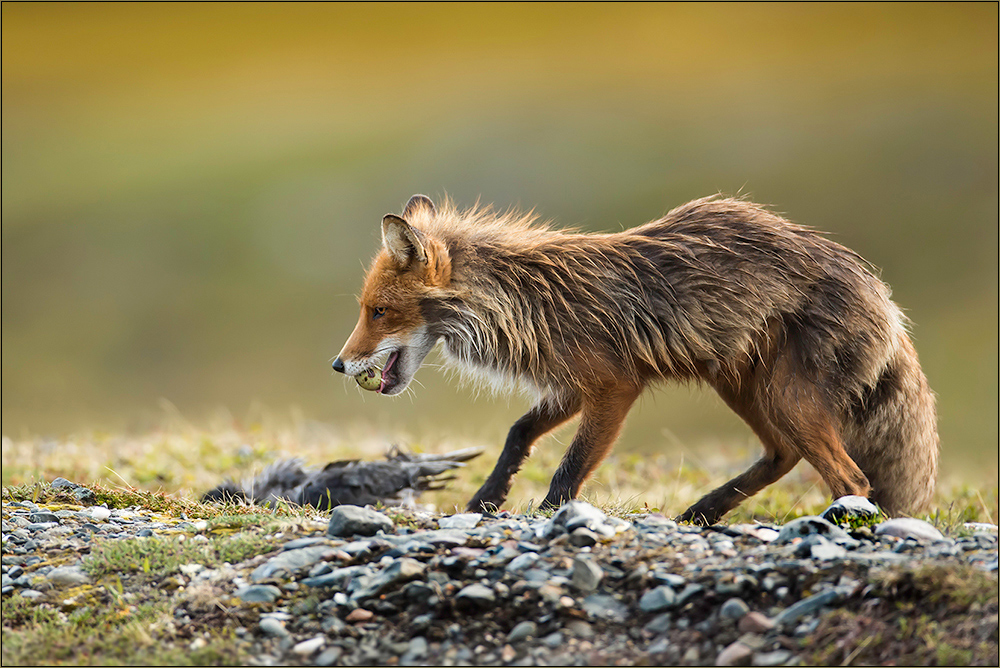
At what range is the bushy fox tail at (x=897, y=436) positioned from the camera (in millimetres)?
6160

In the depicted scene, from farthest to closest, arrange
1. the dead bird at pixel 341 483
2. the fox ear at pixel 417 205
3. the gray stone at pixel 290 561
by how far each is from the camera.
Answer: the fox ear at pixel 417 205 < the dead bird at pixel 341 483 < the gray stone at pixel 290 561

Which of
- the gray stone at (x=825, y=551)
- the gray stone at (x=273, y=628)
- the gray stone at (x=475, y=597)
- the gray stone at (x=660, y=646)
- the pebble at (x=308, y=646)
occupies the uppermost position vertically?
the gray stone at (x=825, y=551)

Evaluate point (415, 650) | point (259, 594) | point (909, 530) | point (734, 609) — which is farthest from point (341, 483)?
point (909, 530)

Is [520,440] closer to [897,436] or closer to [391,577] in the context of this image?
[897,436]

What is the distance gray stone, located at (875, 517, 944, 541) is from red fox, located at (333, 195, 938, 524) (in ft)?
5.49

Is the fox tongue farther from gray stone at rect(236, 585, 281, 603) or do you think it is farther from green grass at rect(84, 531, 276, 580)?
gray stone at rect(236, 585, 281, 603)

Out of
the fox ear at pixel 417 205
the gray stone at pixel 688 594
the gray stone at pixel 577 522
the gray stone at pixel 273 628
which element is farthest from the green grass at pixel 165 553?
the fox ear at pixel 417 205

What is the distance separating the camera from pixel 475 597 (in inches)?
140

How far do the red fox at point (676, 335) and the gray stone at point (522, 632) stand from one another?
2.39m

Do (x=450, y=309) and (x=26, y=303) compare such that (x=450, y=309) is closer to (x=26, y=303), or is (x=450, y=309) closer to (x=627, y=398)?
(x=627, y=398)

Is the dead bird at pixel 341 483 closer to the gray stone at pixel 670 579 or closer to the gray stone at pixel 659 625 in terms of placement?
the gray stone at pixel 670 579

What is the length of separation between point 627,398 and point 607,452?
0.39 meters

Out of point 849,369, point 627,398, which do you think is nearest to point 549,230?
point 627,398

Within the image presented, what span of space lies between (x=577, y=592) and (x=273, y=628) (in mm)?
1227
